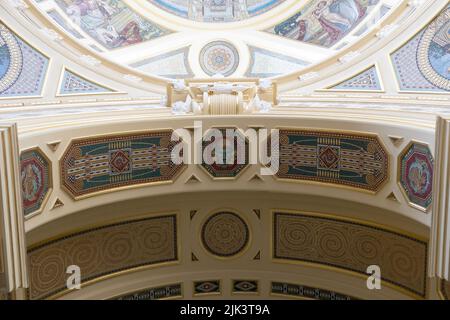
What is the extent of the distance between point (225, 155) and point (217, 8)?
18.8 ft

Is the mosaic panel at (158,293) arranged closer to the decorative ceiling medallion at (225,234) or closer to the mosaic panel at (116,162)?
the decorative ceiling medallion at (225,234)

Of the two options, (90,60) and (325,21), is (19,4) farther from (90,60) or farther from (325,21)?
(325,21)

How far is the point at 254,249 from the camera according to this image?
25.9ft

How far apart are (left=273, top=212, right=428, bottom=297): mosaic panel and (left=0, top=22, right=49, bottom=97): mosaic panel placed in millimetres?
4162

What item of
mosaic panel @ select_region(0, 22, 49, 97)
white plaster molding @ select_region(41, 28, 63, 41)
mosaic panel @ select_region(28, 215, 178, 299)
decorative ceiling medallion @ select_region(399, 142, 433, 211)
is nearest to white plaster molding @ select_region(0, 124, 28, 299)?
mosaic panel @ select_region(28, 215, 178, 299)

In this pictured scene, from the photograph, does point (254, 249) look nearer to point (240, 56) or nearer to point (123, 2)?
point (240, 56)

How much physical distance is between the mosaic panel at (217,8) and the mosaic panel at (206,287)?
20.8 feet

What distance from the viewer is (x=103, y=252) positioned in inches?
288

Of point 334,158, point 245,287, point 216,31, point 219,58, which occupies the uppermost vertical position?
point 216,31

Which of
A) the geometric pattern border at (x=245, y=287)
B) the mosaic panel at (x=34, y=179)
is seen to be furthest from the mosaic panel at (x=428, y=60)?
the mosaic panel at (x=34, y=179)

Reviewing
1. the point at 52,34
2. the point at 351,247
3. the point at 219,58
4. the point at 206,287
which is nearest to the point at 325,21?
the point at 219,58

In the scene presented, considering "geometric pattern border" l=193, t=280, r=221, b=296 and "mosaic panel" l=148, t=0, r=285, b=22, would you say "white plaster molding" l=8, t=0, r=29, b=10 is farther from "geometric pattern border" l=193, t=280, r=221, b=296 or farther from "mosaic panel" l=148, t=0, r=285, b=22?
"geometric pattern border" l=193, t=280, r=221, b=296

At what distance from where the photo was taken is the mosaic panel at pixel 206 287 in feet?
26.2
